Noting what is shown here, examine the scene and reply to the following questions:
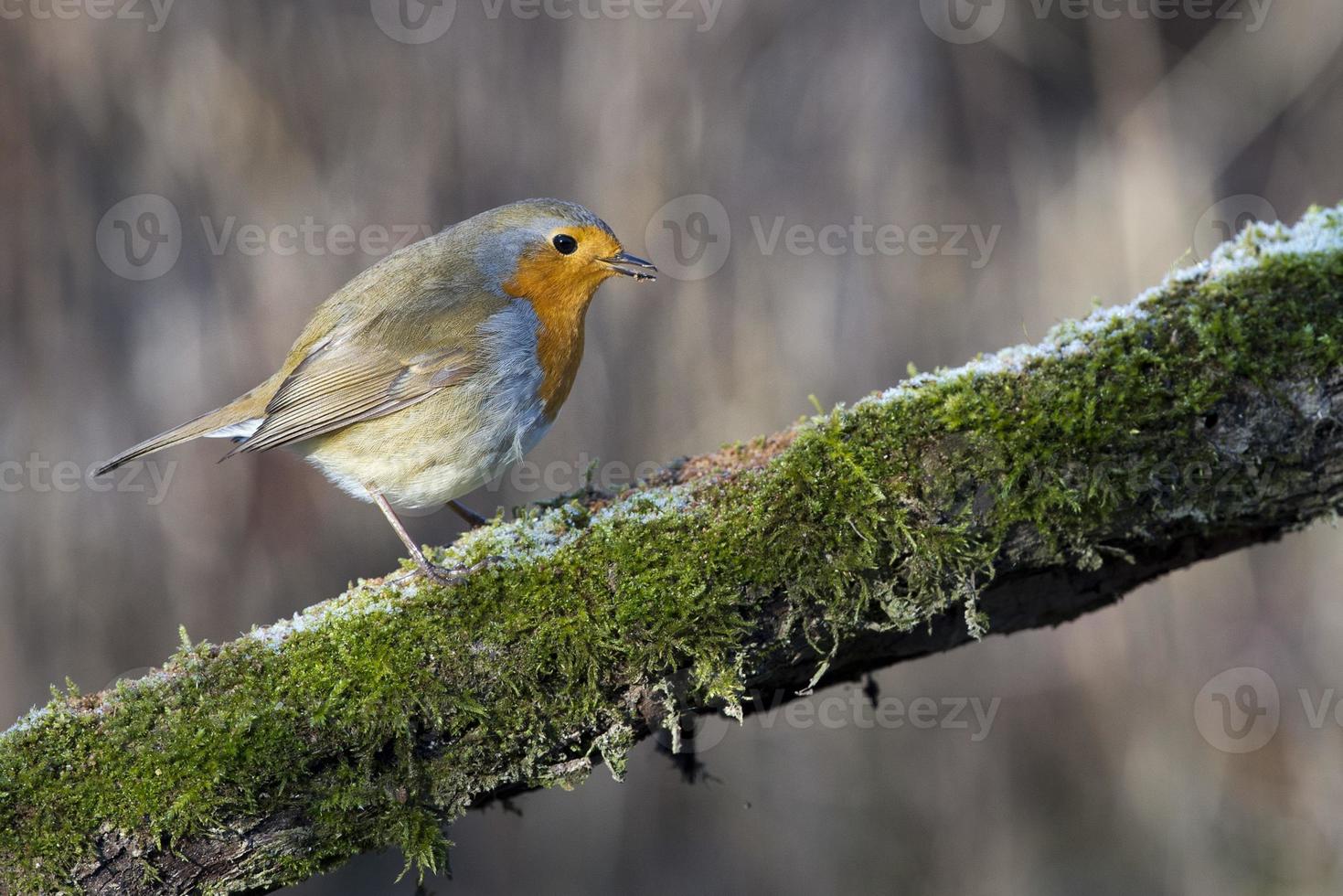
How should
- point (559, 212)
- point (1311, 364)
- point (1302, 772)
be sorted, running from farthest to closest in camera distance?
point (1302, 772) < point (559, 212) < point (1311, 364)

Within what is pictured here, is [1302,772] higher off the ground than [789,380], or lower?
lower

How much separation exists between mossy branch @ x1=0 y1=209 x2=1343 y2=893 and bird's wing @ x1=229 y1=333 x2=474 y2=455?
874 mm

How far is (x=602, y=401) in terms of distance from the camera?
5.37 metres

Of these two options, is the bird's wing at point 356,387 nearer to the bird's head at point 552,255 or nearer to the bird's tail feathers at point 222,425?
the bird's tail feathers at point 222,425

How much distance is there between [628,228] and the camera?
5348mm

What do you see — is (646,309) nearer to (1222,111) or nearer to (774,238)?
(774,238)

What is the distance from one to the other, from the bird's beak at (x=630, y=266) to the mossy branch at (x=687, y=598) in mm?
Answer: 1130

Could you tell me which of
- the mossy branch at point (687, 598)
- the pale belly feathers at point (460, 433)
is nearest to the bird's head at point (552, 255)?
the pale belly feathers at point (460, 433)

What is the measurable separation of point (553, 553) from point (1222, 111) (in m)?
4.72

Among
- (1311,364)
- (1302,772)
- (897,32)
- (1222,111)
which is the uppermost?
(897,32)

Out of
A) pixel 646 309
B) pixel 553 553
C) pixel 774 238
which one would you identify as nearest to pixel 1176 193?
pixel 774 238

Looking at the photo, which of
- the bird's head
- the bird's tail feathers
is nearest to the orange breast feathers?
the bird's head

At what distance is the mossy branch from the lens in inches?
82.6

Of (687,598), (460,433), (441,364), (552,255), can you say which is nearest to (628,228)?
(552,255)
